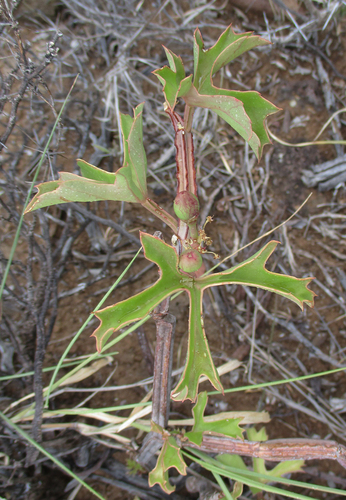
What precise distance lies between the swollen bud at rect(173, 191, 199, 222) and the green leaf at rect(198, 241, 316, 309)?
0.17 m

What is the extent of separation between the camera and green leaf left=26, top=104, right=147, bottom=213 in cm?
84

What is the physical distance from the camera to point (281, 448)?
1070 mm

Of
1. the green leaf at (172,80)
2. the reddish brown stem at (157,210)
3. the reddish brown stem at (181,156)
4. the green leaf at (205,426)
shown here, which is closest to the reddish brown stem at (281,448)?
the green leaf at (205,426)

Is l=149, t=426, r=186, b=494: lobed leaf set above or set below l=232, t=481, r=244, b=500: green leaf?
above

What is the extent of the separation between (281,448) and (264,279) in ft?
1.90

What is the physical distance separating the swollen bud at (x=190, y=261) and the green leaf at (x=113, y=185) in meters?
0.20

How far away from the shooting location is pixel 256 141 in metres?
0.85

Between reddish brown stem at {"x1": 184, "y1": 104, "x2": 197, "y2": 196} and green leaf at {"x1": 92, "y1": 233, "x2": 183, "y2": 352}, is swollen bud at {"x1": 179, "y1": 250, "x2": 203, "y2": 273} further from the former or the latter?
reddish brown stem at {"x1": 184, "y1": 104, "x2": 197, "y2": 196}

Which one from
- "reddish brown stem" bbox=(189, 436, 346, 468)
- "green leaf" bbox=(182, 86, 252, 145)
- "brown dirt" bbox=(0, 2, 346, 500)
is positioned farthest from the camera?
"brown dirt" bbox=(0, 2, 346, 500)

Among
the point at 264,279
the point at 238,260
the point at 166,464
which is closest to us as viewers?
the point at 264,279

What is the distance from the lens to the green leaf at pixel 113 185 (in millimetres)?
839

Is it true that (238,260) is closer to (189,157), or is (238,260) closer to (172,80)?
(189,157)

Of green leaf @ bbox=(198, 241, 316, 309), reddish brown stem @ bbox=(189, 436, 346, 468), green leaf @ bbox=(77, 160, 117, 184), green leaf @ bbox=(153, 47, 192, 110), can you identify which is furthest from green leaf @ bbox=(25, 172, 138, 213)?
reddish brown stem @ bbox=(189, 436, 346, 468)

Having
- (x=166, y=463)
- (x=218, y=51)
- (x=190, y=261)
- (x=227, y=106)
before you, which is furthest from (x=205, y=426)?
(x=218, y=51)
